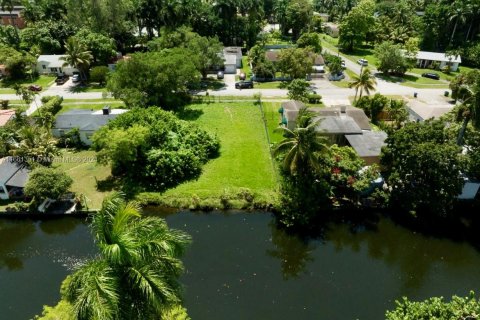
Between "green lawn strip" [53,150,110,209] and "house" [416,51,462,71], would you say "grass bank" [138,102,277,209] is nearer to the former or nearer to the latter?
"green lawn strip" [53,150,110,209]

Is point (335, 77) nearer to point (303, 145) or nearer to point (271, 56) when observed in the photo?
point (271, 56)

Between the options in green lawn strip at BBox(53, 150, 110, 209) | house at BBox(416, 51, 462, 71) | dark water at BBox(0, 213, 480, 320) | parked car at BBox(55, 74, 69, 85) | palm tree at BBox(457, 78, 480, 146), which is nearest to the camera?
dark water at BBox(0, 213, 480, 320)

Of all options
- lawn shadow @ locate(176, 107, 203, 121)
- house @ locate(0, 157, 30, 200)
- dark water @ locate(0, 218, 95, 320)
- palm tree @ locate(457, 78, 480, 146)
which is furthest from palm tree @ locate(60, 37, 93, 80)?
palm tree @ locate(457, 78, 480, 146)

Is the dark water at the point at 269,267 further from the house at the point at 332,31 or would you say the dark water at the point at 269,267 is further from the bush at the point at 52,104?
the house at the point at 332,31

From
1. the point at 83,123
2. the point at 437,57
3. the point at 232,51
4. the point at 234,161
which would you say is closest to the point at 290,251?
the point at 234,161

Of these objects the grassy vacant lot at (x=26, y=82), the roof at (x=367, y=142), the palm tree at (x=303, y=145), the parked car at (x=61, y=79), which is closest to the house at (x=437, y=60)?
the roof at (x=367, y=142)

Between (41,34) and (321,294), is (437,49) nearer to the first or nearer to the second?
(321,294)
